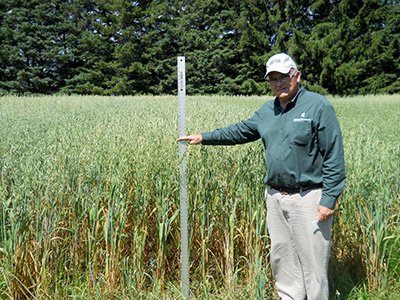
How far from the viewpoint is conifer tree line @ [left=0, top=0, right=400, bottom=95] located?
100.0ft

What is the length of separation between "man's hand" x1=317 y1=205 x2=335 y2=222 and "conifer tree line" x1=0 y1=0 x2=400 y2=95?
29.3 meters

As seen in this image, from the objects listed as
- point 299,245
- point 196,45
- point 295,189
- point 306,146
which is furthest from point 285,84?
point 196,45

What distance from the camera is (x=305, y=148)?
7.73 feet

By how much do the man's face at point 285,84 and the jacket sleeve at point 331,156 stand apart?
265 millimetres

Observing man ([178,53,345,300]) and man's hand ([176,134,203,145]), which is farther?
man's hand ([176,134,203,145])

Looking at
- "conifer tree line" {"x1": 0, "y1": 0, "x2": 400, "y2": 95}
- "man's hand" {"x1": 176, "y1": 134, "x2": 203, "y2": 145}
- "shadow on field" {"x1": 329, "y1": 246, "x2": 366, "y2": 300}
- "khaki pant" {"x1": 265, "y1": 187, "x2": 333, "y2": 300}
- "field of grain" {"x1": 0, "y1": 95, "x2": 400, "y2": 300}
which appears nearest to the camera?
"khaki pant" {"x1": 265, "y1": 187, "x2": 333, "y2": 300}

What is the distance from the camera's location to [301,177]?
236cm

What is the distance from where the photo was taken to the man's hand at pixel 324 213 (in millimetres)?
2250

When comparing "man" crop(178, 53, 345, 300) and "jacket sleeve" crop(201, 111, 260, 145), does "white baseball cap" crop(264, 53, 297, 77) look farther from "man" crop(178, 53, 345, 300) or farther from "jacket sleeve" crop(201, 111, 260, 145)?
"jacket sleeve" crop(201, 111, 260, 145)

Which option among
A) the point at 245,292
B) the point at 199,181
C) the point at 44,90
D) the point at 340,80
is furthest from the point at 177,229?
the point at 44,90

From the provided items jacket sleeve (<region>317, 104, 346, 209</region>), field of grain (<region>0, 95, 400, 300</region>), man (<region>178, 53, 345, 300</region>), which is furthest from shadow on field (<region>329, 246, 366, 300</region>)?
jacket sleeve (<region>317, 104, 346, 209</region>)

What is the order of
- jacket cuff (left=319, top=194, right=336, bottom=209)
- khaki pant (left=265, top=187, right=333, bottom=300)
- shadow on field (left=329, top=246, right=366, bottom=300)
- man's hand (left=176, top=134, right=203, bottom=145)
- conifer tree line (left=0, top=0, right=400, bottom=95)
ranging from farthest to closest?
1. conifer tree line (left=0, top=0, right=400, bottom=95)
2. shadow on field (left=329, top=246, right=366, bottom=300)
3. man's hand (left=176, top=134, right=203, bottom=145)
4. khaki pant (left=265, top=187, right=333, bottom=300)
5. jacket cuff (left=319, top=194, right=336, bottom=209)

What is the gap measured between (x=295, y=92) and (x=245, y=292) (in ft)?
5.60

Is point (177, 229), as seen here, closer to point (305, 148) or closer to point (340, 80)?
point (305, 148)
